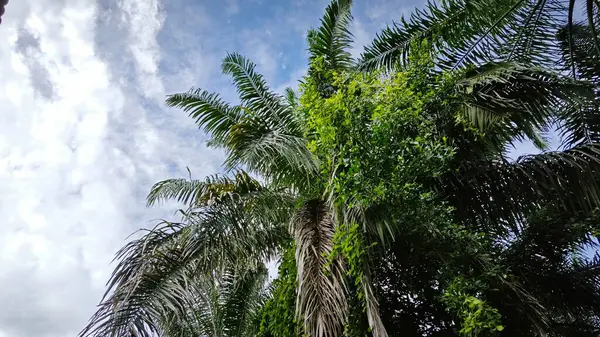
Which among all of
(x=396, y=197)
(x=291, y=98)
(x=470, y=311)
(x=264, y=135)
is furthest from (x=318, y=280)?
(x=291, y=98)

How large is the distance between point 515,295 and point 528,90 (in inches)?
104

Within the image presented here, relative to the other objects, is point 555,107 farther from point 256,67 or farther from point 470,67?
point 256,67

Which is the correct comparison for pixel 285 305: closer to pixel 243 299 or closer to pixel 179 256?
pixel 179 256

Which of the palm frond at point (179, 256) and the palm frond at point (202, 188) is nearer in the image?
the palm frond at point (179, 256)

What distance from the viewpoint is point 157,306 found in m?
4.71

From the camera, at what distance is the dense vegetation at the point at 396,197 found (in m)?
4.93

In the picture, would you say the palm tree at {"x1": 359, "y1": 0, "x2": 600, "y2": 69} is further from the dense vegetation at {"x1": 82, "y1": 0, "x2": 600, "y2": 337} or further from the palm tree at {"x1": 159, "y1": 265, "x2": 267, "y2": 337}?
the palm tree at {"x1": 159, "y1": 265, "x2": 267, "y2": 337}

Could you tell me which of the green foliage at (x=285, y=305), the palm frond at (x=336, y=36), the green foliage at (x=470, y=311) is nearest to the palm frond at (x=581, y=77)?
the palm frond at (x=336, y=36)

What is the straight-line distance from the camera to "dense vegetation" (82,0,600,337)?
493 cm

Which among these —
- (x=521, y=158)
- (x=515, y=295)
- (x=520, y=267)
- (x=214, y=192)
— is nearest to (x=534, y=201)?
(x=521, y=158)

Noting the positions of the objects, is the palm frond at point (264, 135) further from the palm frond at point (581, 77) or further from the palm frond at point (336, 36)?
the palm frond at point (581, 77)

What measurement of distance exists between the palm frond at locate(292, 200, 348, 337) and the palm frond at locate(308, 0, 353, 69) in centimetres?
296

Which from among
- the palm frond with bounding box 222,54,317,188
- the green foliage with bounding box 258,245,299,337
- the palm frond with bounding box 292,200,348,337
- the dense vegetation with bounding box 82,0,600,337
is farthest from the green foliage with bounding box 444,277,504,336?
the palm frond with bounding box 222,54,317,188

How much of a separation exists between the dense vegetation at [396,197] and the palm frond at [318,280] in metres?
0.01
